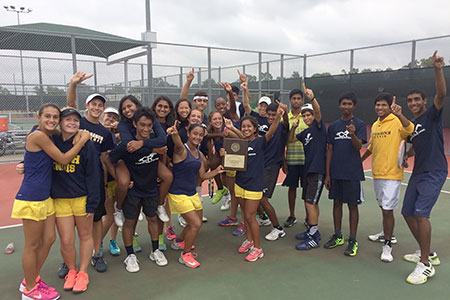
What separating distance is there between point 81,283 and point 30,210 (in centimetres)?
89

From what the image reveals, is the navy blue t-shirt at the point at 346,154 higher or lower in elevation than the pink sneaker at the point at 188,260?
higher

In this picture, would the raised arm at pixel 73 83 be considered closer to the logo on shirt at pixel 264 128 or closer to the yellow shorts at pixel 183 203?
the yellow shorts at pixel 183 203

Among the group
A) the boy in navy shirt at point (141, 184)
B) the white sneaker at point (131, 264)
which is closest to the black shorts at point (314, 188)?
the boy in navy shirt at point (141, 184)

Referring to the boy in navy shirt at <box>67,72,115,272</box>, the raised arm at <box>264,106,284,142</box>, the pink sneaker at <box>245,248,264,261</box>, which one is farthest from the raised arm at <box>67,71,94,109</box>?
the pink sneaker at <box>245,248,264,261</box>

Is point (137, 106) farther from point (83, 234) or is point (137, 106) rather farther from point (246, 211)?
point (246, 211)

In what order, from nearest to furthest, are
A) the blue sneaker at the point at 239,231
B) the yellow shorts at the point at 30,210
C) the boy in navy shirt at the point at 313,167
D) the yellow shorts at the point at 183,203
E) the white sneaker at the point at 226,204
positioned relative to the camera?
the yellow shorts at the point at 30,210, the yellow shorts at the point at 183,203, the boy in navy shirt at the point at 313,167, the blue sneaker at the point at 239,231, the white sneaker at the point at 226,204

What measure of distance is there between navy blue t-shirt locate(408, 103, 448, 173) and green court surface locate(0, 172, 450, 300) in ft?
3.82

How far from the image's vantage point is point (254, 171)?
12.7 feet

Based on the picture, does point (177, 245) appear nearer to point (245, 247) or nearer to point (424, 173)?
point (245, 247)

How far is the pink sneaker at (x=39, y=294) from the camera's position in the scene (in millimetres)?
2959

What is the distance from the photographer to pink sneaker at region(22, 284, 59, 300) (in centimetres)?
296

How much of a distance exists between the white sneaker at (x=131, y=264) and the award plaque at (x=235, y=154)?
57.4 inches

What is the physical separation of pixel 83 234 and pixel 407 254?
371cm

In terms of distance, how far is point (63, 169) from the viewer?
10.0 feet
